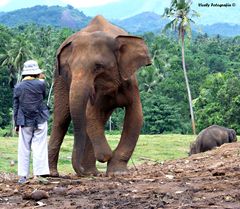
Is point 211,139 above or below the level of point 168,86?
above

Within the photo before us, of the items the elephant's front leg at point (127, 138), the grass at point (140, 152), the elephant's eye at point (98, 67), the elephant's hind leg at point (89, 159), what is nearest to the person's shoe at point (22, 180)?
the elephant's front leg at point (127, 138)

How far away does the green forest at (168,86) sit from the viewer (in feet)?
147

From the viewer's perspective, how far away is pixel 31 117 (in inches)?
341

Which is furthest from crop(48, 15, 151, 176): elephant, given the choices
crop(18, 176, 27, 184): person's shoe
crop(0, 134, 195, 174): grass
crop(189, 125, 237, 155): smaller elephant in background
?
crop(189, 125, 237, 155): smaller elephant in background

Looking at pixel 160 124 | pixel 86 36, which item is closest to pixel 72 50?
pixel 86 36

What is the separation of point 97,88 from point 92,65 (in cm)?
45

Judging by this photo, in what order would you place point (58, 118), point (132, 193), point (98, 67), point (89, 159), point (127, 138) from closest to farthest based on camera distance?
1. point (132, 193)
2. point (98, 67)
3. point (127, 138)
4. point (58, 118)
5. point (89, 159)

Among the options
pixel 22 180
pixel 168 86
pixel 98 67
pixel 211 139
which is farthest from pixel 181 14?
pixel 22 180

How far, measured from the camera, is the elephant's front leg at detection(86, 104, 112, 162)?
385 inches

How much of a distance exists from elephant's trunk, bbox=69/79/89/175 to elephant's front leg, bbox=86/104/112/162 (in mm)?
797

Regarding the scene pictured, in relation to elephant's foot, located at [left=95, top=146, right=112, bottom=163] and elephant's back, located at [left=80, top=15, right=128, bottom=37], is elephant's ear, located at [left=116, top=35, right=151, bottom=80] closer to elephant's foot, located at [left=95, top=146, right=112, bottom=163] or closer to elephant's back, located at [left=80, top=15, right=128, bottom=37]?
elephant's back, located at [left=80, top=15, right=128, bottom=37]

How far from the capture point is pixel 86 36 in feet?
31.2

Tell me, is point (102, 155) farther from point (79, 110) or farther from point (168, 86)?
point (168, 86)

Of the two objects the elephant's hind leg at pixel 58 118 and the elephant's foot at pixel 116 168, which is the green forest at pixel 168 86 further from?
the elephant's foot at pixel 116 168
